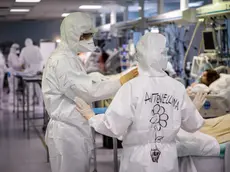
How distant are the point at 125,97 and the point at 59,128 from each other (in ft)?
2.34

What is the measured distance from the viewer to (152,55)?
2770mm

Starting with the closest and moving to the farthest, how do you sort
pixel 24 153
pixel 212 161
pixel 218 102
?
1. pixel 212 161
2. pixel 218 102
3. pixel 24 153

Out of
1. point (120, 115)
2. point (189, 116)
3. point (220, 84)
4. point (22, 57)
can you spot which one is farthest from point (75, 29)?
point (22, 57)

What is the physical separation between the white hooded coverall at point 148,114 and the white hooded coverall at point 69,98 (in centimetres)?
36

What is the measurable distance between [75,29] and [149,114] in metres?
0.91

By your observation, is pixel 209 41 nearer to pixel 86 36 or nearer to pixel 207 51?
pixel 207 51

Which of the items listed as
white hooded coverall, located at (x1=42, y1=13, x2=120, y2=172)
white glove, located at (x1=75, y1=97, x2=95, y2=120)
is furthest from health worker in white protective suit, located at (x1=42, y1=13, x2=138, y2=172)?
white glove, located at (x1=75, y1=97, x2=95, y2=120)

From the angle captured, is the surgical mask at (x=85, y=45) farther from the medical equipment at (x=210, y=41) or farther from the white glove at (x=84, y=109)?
the medical equipment at (x=210, y=41)

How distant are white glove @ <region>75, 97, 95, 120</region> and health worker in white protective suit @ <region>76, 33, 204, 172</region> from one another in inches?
3.0

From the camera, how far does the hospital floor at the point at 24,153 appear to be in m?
5.61

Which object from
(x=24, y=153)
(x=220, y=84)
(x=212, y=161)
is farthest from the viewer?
(x=24, y=153)

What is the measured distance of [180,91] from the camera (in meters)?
2.82

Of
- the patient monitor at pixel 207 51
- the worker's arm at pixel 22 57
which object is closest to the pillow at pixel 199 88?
the patient monitor at pixel 207 51

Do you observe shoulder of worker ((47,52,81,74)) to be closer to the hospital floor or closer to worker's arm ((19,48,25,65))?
the hospital floor
